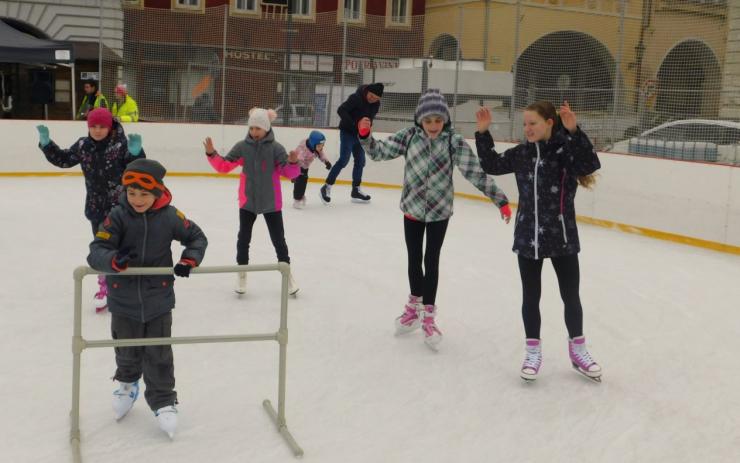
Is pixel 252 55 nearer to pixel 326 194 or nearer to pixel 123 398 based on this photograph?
pixel 326 194

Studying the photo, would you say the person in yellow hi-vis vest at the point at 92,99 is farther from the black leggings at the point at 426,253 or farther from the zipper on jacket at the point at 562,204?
the zipper on jacket at the point at 562,204

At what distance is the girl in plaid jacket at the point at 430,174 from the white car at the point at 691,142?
5114 millimetres

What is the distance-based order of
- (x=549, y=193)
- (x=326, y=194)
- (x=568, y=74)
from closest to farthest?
(x=549, y=193) < (x=326, y=194) < (x=568, y=74)

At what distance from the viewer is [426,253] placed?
15.4ft

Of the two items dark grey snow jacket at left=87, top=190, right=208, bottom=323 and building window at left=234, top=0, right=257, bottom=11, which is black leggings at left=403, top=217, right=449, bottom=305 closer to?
dark grey snow jacket at left=87, top=190, right=208, bottom=323

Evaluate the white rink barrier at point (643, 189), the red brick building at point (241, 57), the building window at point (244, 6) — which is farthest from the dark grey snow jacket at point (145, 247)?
the building window at point (244, 6)

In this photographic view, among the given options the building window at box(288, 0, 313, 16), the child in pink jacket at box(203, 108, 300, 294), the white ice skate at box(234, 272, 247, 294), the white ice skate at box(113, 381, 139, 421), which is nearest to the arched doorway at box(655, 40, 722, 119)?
the child in pink jacket at box(203, 108, 300, 294)

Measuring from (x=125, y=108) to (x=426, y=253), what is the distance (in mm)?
9592

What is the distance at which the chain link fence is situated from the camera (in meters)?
10.2

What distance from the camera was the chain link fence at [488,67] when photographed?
10.2m

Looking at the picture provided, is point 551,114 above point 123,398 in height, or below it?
above

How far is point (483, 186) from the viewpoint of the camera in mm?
4484

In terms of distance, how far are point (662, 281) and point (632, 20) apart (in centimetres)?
577

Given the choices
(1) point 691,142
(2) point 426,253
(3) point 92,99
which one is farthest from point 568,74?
(2) point 426,253
